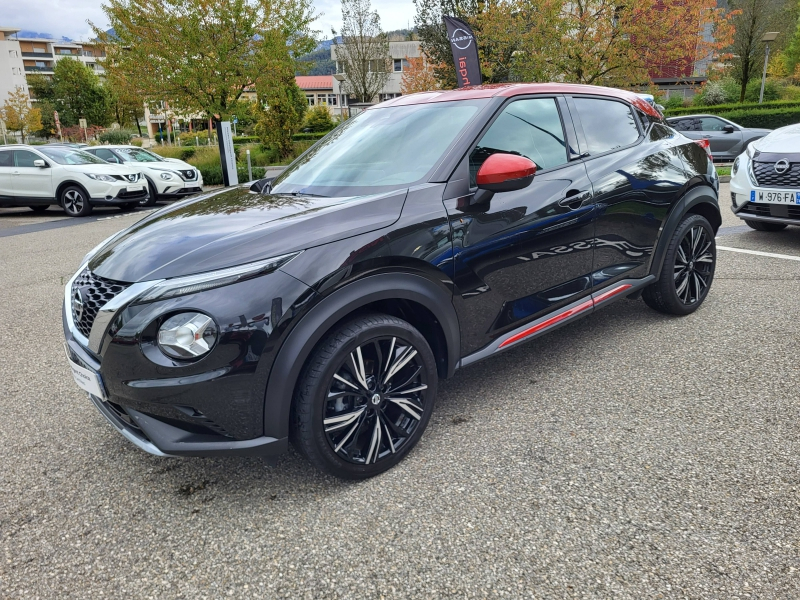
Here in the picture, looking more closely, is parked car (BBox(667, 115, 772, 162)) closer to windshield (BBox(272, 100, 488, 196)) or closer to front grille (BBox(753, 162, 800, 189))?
front grille (BBox(753, 162, 800, 189))

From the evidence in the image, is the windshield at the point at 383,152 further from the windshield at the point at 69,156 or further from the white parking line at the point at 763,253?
the windshield at the point at 69,156

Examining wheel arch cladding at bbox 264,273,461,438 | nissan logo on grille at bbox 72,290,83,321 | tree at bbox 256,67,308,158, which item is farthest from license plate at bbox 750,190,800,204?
tree at bbox 256,67,308,158

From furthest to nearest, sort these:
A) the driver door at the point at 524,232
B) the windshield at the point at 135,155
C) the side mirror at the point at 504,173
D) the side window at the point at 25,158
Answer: the windshield at the point at 135,155, the side window at the point at 25,158, the driver door at the point at 524,232, the side mirror at the point at 504,173

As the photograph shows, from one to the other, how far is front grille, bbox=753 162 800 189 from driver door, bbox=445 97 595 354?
3882mm

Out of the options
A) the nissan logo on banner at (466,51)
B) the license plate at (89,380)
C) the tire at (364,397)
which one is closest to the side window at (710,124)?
the nissan logo on banner at (466,51)

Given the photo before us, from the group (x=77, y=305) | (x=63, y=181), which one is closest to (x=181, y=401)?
(x=77, y=305)

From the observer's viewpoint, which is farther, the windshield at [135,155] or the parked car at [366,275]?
the windshield at [135,155]

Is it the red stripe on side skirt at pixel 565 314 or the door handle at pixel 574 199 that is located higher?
the door handle at pixel 574 199

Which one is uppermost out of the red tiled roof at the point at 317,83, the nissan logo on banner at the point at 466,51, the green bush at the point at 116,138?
the red tiled roof at the point at 317,83

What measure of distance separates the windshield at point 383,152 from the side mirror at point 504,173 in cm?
27

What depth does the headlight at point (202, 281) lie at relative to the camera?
6.98 feet

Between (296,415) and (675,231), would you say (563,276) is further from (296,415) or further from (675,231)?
(296,415)

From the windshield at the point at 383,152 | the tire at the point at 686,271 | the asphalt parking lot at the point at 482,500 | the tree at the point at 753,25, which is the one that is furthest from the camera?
the tree at the point at 753,25

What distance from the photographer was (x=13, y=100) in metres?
52.2
